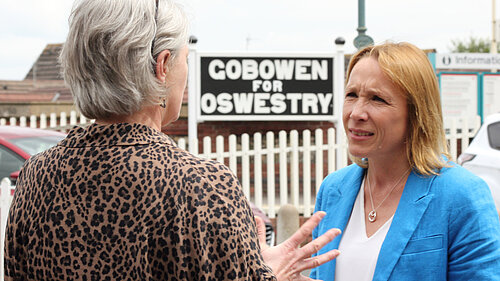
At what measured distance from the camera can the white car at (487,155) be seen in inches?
231

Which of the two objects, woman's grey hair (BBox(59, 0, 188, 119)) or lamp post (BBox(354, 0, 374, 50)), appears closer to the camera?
woman's grey hair (BBox(59, 0, 188, 119))

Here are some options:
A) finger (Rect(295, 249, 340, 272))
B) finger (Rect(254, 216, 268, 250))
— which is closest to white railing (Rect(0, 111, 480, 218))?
finger (Rect(254, 216, 268, 250))

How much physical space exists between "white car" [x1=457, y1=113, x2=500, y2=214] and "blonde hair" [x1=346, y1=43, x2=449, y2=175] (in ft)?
13.5

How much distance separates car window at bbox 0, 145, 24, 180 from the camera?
19.0 ft

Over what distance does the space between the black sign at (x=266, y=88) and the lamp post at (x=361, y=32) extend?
3.71ft

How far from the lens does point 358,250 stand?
1.98 metres

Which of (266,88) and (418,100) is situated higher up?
(266,88)

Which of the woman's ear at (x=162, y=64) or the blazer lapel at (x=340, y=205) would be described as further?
the blazer lapel at (x=340, y=205)

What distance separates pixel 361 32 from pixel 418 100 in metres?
6.79

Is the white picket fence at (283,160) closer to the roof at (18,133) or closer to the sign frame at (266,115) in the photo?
the sign frame at (266,115)

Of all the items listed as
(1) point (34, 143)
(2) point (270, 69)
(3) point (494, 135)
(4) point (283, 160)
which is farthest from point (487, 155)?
(1) point (34, 143)

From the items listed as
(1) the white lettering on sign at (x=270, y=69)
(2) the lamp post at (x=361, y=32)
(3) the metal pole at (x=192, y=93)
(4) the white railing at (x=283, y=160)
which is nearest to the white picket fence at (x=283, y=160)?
(4) the white railing at (x=283, y=160)

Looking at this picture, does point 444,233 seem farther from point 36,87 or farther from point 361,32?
point 36,87

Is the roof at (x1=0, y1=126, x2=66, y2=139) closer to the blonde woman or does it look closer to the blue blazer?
the blonde woman
